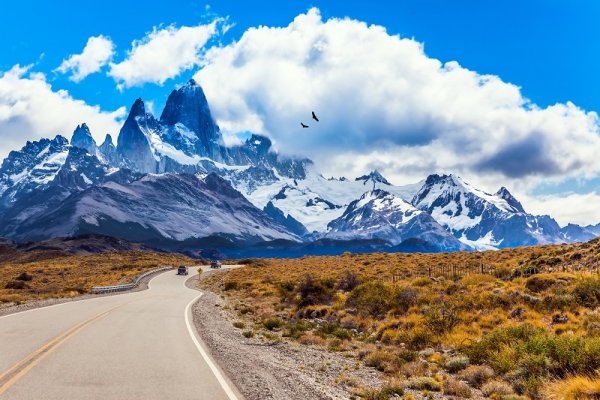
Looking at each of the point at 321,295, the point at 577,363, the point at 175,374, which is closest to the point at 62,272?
the point at 321,295

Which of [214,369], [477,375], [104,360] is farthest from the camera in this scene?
[104,360]

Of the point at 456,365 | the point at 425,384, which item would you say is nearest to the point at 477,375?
the point at 456,365

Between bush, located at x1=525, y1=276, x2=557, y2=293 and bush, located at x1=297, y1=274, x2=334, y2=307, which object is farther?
bush, located at x1=297, y1=274, x2=334, y2=307

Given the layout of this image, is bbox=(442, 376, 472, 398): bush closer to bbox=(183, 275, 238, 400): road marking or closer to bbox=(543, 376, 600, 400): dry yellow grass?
bbox=(543, 376, 600, 400): dry yellow grass

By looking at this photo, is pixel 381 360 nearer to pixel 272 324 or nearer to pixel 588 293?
pixel 272 324

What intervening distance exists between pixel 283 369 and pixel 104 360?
→ 459cm

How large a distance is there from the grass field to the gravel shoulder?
68 cm

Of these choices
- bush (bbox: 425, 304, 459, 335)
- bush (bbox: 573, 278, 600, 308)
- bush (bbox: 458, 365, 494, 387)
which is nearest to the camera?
bush (bbox: 458, 365, 494, 387)

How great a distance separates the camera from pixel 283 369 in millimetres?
13148

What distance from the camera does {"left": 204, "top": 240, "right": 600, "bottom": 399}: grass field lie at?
10992mm

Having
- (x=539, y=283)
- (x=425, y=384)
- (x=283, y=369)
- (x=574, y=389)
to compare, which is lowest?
(x=283, y=369)

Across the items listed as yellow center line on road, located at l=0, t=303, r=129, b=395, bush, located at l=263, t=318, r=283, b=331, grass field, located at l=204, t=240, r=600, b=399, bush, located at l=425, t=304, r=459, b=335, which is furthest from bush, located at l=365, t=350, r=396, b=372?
yellow center line on road, located at l=0, t=303, r=129, b=395

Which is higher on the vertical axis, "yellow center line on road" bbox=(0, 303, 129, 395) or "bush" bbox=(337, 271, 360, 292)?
"bush" bbox=(337, 271, 360, 292)

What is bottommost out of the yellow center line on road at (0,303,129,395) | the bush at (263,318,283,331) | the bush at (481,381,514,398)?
the bush at (263,318,283,331)
